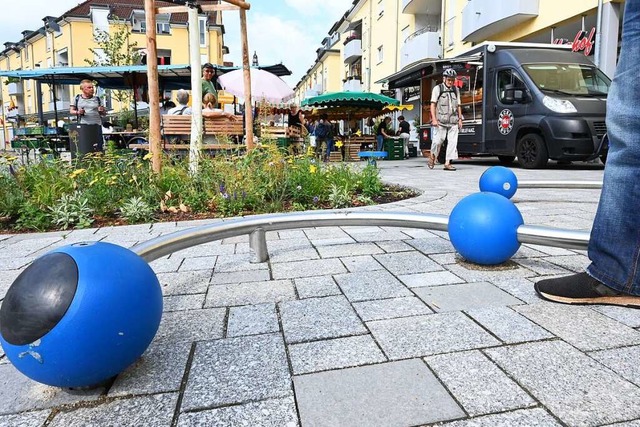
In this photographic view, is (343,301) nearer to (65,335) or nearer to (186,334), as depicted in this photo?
(186,334)

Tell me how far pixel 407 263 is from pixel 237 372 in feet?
5.28

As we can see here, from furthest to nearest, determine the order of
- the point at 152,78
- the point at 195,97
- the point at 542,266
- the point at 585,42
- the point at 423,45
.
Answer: the point at 423,45 → the point at 585,42 → the point at 195,97 → the point at 152,78 → the point at 542,266

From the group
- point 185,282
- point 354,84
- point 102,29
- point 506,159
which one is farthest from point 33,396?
point 102,29

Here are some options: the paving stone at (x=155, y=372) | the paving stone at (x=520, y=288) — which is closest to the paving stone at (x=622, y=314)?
the paving stone at (x=520, y=288)

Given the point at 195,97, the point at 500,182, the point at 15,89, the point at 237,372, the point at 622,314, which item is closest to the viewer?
the point at 237,372

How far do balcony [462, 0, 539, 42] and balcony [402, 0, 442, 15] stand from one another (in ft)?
21.4

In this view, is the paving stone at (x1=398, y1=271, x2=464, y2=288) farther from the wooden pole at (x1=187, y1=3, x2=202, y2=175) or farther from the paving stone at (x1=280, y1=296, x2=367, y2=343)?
the wooden pole at (x1=187, y1=3, x2=202, y2=175)

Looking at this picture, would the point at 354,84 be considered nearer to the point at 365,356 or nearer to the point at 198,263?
the point at 198,263

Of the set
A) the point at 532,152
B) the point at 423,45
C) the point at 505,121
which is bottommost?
the point at 532,152

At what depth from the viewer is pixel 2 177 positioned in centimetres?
489

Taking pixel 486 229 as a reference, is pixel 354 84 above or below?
above

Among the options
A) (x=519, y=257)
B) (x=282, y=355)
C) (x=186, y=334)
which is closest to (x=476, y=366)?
(x=282, y=355)

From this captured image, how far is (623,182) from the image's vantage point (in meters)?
1.93

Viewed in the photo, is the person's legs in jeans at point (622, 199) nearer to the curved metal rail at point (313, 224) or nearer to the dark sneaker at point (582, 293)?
the dark sneaker at point (582, 293)
